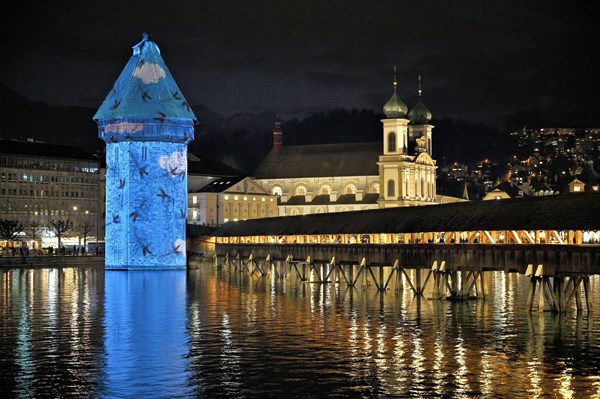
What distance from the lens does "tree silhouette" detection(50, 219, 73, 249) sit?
514 ft

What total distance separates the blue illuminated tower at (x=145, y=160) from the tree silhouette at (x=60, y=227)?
50.6m

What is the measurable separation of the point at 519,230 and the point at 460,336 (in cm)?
1003

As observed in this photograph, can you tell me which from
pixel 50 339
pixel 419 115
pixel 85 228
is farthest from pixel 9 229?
pixel 50 339

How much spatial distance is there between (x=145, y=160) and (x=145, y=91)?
6.64m

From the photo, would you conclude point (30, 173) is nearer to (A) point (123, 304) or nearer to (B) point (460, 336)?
(A) point (123, 304)

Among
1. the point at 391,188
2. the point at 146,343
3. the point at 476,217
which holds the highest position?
the point at 391,188

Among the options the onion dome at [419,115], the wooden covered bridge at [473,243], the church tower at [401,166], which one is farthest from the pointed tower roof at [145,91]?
the onion dome at [419,115]

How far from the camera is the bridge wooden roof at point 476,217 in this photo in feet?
168

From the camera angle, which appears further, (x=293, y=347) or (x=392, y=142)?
(x=392, y=142)

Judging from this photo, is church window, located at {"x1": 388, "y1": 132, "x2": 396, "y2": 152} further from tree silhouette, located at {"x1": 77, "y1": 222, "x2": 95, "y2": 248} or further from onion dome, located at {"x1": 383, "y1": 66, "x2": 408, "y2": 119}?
tree silhouette, located at {"x1": 77, "y1": 222, "x2": 95, "y2": 248}

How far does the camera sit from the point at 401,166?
178m

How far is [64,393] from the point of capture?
113 feet

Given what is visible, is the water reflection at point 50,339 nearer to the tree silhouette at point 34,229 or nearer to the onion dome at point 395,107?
the tree silhouette at point 34,229

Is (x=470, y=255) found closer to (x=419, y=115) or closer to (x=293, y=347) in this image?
(x=293, y=347)
